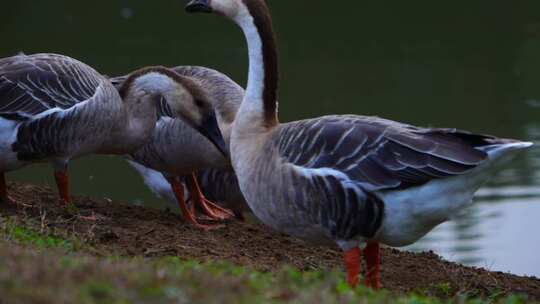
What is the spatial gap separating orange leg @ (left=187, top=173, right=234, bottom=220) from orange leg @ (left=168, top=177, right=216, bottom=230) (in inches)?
9.7

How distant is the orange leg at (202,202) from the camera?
36.2ft

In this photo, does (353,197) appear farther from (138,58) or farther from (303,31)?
(303,31)

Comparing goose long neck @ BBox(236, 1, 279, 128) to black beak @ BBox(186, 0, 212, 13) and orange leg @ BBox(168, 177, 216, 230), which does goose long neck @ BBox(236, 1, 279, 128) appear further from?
orange leg @ BBox(168, 177, 216, 230)

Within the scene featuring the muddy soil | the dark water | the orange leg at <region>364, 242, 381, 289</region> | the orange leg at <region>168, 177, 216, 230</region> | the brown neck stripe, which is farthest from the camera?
the dark water

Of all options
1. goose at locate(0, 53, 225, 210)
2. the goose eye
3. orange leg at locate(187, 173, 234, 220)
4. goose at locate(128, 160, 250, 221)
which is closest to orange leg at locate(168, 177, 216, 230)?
orange leg at locate(187, 173, 234, 220)

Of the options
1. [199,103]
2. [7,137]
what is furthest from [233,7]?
[7,137]

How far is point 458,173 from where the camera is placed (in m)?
6.97

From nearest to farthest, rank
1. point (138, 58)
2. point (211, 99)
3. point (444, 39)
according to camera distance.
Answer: point (211, 99) < point (138, 58) < point (444, 39)

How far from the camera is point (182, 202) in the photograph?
10469mm

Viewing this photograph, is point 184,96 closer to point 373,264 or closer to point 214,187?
point 214,187

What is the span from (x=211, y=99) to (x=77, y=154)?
1.49 m

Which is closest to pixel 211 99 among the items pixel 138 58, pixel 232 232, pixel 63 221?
pixel 232 232

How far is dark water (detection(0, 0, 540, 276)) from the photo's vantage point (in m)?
13.8

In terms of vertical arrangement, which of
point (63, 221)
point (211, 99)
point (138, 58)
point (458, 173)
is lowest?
point (138, 58)
